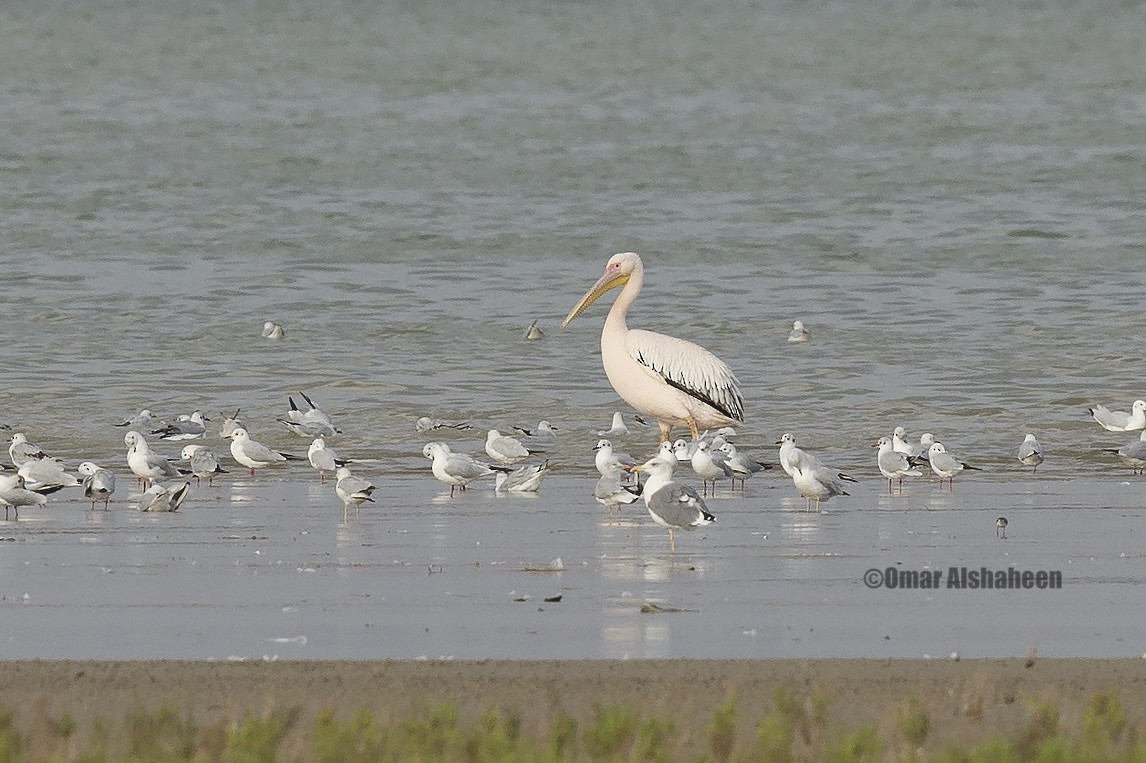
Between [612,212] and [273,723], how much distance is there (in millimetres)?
28797

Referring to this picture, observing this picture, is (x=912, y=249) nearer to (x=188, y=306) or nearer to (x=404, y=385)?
(x=188, y=306)

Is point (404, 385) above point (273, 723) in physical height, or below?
below

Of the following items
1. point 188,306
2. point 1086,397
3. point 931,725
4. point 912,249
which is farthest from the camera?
point 912,249

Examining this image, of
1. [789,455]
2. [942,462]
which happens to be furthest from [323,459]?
[942,462]

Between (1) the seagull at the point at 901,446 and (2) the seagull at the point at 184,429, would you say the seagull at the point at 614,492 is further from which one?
(2) the seagull at the point at 184,429

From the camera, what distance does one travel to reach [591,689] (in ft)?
26.9

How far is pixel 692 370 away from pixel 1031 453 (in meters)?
3.22

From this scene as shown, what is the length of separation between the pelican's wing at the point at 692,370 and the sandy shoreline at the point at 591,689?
8740 millimetres

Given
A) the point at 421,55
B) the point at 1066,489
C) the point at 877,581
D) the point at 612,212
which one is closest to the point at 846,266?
the point at 612,212

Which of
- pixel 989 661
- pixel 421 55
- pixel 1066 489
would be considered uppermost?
pixel 989 661

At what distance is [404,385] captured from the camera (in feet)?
66.1

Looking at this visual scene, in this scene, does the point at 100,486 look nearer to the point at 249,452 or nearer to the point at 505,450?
the point at 249,452

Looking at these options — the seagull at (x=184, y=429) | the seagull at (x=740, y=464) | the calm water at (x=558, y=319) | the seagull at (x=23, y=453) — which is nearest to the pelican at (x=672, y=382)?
the calm water at (x=558, y=319)

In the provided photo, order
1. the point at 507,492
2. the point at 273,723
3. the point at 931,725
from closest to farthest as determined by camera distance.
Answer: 1. the point at 273,723
2. the point at 931,725
3. the point at 507,492
